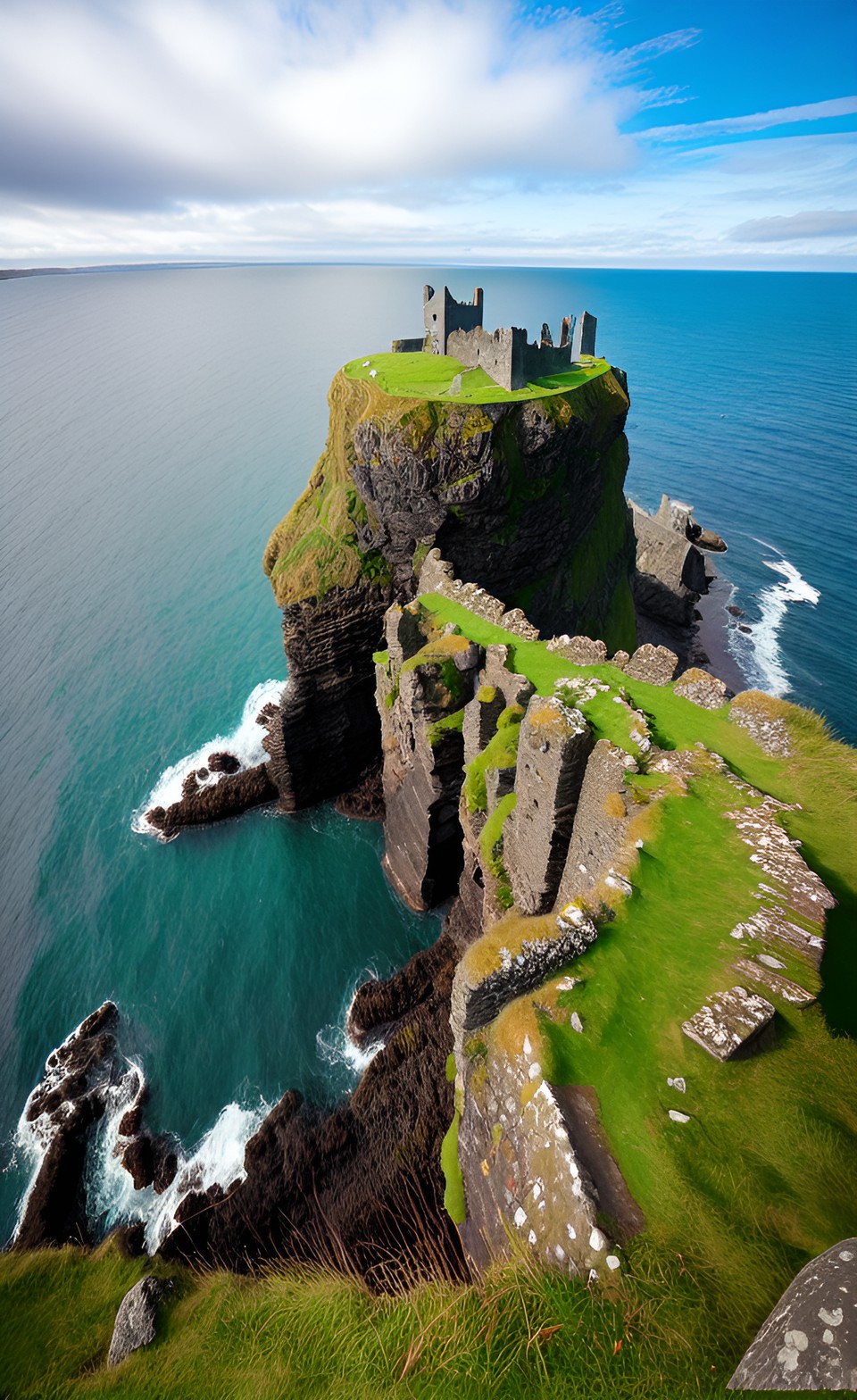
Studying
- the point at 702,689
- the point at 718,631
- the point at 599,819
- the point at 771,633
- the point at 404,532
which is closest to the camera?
the point at 599,819

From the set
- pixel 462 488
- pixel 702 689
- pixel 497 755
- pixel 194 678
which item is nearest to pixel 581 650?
pixel 702 689

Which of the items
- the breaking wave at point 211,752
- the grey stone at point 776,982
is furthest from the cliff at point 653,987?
the breaking wave at point 211,752

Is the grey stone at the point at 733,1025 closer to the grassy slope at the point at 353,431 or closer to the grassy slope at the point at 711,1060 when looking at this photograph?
the grassy slope at the point at 711,1060

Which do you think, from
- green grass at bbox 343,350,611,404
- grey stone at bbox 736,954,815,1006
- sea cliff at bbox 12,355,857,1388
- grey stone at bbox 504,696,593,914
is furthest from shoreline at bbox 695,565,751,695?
grey stone at bbox 736,954,815,1006

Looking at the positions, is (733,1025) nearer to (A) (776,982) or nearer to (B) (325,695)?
(A) (776,982)

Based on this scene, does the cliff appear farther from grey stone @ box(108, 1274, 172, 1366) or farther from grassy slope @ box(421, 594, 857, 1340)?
grey stone @ box(108, 1274, 172, 1366)

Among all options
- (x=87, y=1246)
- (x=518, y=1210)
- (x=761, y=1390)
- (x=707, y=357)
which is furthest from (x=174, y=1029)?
(x=707, y=357)

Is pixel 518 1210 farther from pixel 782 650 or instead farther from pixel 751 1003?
pixel 782 650
